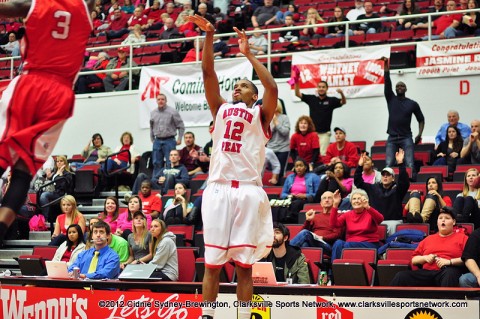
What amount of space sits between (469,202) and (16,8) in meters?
7.26

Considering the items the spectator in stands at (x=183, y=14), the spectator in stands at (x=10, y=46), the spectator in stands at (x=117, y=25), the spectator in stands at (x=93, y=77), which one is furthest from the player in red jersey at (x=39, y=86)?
the spectator in stands at (x=10, y=46)

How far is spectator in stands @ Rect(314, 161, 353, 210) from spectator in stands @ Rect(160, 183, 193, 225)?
2.08m

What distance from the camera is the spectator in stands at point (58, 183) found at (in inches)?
635

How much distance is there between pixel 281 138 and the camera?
1567 centimetres

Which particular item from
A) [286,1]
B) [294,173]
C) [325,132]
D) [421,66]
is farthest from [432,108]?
→ [286,1]

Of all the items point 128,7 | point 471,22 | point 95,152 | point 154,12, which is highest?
point 128,7

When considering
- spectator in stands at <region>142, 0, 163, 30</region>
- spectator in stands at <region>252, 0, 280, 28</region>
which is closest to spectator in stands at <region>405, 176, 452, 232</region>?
spectator in stands at <region>252, 0, 280, 28</region>

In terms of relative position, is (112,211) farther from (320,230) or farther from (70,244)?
(320,230)

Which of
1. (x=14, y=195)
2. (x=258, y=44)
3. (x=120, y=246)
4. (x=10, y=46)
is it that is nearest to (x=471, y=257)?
(x=120, y=246)

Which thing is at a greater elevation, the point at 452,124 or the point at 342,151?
the point at 452,124

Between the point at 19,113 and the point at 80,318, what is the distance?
170 inches

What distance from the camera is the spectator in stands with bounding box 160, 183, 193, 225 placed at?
45.9 ft

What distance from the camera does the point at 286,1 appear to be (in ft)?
70.5

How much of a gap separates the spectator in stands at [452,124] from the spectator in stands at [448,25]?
2091mm
